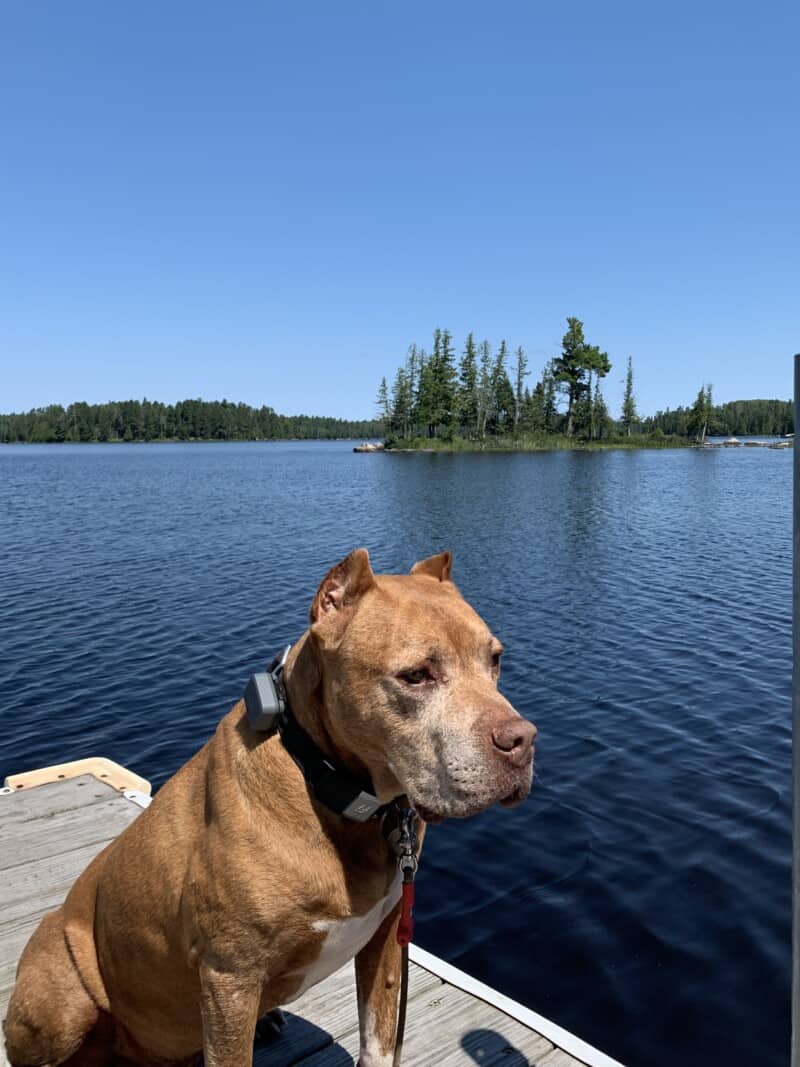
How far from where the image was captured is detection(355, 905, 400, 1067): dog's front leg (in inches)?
113

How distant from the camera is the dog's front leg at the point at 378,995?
113 inches

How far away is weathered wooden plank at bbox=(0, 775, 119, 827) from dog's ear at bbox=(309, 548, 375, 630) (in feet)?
14.8

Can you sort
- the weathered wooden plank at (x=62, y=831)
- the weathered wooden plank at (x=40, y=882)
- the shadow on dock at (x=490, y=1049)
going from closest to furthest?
the shadow on dock at (x=490, y=1049)
the weathered wooden plank at (x=40, y=882)
the weathered wooden plank at (x=62, y=831)

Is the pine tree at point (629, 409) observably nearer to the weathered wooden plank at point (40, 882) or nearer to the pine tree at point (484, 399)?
the pine tree at point (484, 399)

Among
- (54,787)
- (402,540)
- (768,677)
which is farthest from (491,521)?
(54,787)

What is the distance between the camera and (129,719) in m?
12.9

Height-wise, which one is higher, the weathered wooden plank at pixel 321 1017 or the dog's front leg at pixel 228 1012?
the dog's front leg at pixel 228 1012

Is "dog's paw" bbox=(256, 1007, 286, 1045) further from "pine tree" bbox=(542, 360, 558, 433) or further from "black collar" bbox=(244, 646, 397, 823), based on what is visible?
"pine tree" bbox=(542, 360, 558, 433)

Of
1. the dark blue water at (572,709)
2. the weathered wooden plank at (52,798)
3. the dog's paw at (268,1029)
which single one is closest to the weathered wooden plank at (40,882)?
the weathered wooden plank at (52,798)

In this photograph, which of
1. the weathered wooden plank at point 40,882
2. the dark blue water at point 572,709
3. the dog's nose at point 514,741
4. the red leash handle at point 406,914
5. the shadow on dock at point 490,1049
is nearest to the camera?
the dog's nose at point 514,741

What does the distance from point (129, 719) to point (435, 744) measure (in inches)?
459

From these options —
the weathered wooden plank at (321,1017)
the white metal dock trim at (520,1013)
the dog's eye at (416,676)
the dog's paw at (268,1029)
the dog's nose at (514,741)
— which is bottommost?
the white metal dock trim at (520,1013)

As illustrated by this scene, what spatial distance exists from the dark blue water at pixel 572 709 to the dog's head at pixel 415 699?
5014 mm

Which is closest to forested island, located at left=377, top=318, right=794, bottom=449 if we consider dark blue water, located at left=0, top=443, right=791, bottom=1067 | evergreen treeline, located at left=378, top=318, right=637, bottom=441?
evergreen treeline, located at left=378, top=318, right=637, bottom=441
